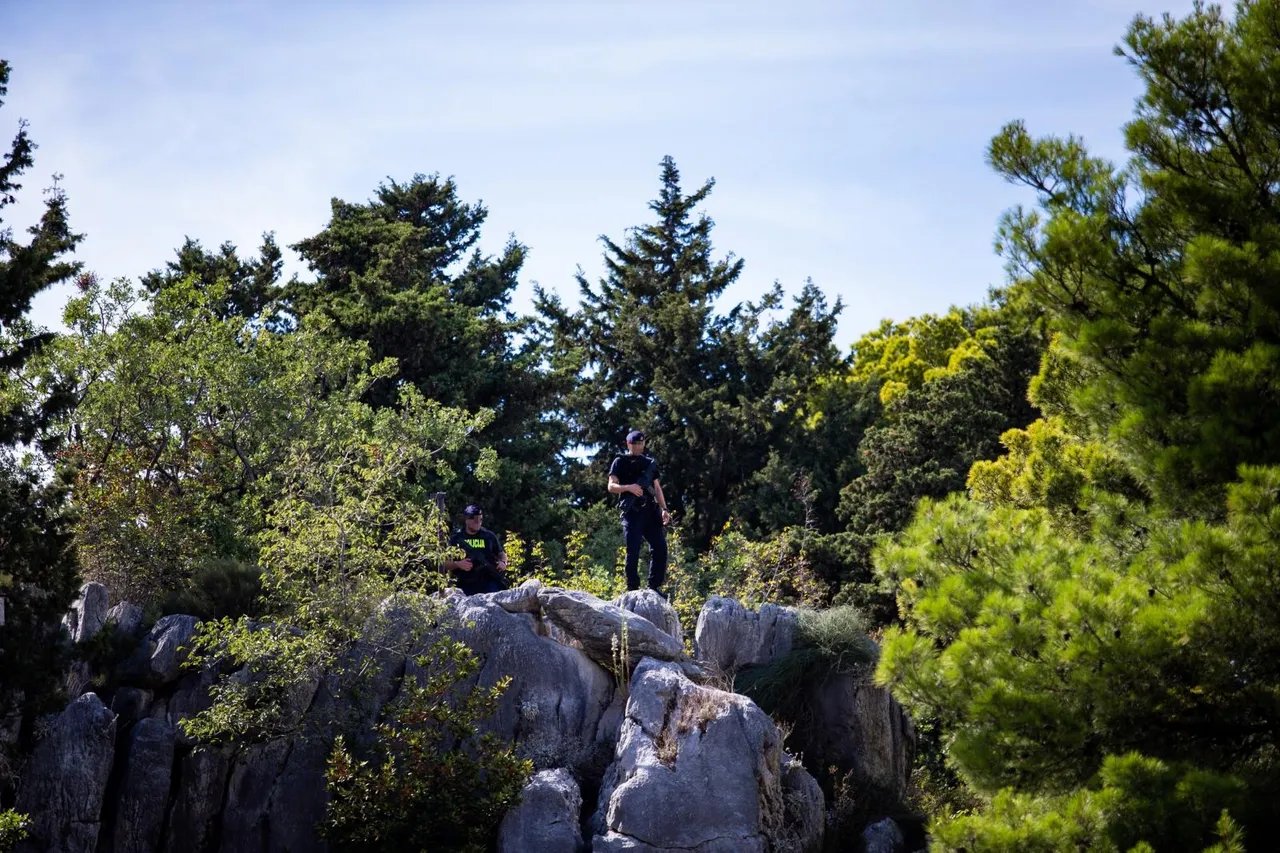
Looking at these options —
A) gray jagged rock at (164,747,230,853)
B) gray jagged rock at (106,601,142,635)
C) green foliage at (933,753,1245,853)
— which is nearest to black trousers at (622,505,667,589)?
gray jagged rock at (164,747,230,853)

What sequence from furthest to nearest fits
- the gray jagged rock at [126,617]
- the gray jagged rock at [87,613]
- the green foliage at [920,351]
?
the green foliage at [920,351]
the gray jagged rock at [126,617]
the gray jagged rock at [87,613]

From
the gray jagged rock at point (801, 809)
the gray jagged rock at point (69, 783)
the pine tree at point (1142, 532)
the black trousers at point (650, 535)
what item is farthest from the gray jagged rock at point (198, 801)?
the pine tree at point (1142, 532)

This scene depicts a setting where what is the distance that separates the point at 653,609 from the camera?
12062 mm

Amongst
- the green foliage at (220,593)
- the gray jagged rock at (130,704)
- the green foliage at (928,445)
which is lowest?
the gray jagged rock at (130,704)

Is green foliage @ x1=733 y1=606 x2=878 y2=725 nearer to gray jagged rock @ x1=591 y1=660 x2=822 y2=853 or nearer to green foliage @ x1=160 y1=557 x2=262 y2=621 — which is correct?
gray jagged rock @ x1=591 y1=660 x2=822 y2=853

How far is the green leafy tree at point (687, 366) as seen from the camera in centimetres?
2409

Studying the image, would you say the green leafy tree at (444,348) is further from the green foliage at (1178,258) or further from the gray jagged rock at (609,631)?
the green foliage at (1178,258)

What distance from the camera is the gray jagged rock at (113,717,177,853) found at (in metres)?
10.2

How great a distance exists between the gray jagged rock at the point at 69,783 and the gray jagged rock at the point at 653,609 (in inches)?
182

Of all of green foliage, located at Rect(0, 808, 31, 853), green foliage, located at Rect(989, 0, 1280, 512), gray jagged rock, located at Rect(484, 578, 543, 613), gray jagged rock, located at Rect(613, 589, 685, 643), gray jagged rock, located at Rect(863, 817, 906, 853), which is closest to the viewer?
green foliage, located at Rect(989, 0, 1280, 512)

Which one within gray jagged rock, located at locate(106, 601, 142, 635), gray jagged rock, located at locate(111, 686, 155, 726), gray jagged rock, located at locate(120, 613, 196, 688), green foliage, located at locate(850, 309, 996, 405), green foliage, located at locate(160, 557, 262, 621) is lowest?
gray jagged rock, located at locate(111, 686, 155, 726)

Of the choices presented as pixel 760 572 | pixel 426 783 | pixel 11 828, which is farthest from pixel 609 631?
pixel 760 572

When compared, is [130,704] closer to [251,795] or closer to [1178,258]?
[251,795]

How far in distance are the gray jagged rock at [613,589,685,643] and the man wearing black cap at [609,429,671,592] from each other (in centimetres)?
38
